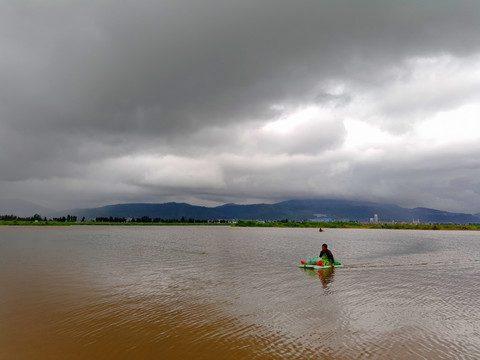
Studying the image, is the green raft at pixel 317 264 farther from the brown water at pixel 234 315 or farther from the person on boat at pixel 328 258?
the brown water at pixel 234 315

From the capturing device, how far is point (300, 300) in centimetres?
1736

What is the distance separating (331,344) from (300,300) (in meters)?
6.43

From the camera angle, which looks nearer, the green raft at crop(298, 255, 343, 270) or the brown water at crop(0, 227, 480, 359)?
the brown water at crop(0, 227, 480, 359)

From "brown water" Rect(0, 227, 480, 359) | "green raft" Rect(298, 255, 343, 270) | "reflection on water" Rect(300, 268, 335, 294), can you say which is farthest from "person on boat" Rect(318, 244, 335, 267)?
"brown water" Rect(0, 227, 480, 359)

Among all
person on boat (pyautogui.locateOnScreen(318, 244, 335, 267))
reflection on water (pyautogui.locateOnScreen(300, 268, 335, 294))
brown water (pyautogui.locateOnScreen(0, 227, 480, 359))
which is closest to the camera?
brown water (pyautogui.locateOnScreen(0, 227, 480, 359))

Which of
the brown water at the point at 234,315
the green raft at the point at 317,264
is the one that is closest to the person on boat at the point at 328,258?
the green raft at the point at 317,264

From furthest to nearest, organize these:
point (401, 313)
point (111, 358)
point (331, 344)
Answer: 1. point (401, 313)
2. point (331, 344)
3. point (111, 358)

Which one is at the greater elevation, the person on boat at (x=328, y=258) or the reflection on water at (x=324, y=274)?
the person on boat at (x=328, y=258)

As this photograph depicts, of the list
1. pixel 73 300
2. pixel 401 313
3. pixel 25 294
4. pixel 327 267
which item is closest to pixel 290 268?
pixel 327 267

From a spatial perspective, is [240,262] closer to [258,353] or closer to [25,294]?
[25,294]

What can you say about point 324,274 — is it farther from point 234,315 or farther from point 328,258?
point 234,315

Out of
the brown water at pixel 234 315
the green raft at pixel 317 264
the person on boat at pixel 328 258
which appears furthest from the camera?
the person on boat at pixel 328 258

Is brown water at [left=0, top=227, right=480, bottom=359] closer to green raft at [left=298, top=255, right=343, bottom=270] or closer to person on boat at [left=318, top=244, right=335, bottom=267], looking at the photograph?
green raft at [left=298, top=255, right=343, bottom=270]

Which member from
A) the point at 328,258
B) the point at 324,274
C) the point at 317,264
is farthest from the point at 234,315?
the point at 328,258
